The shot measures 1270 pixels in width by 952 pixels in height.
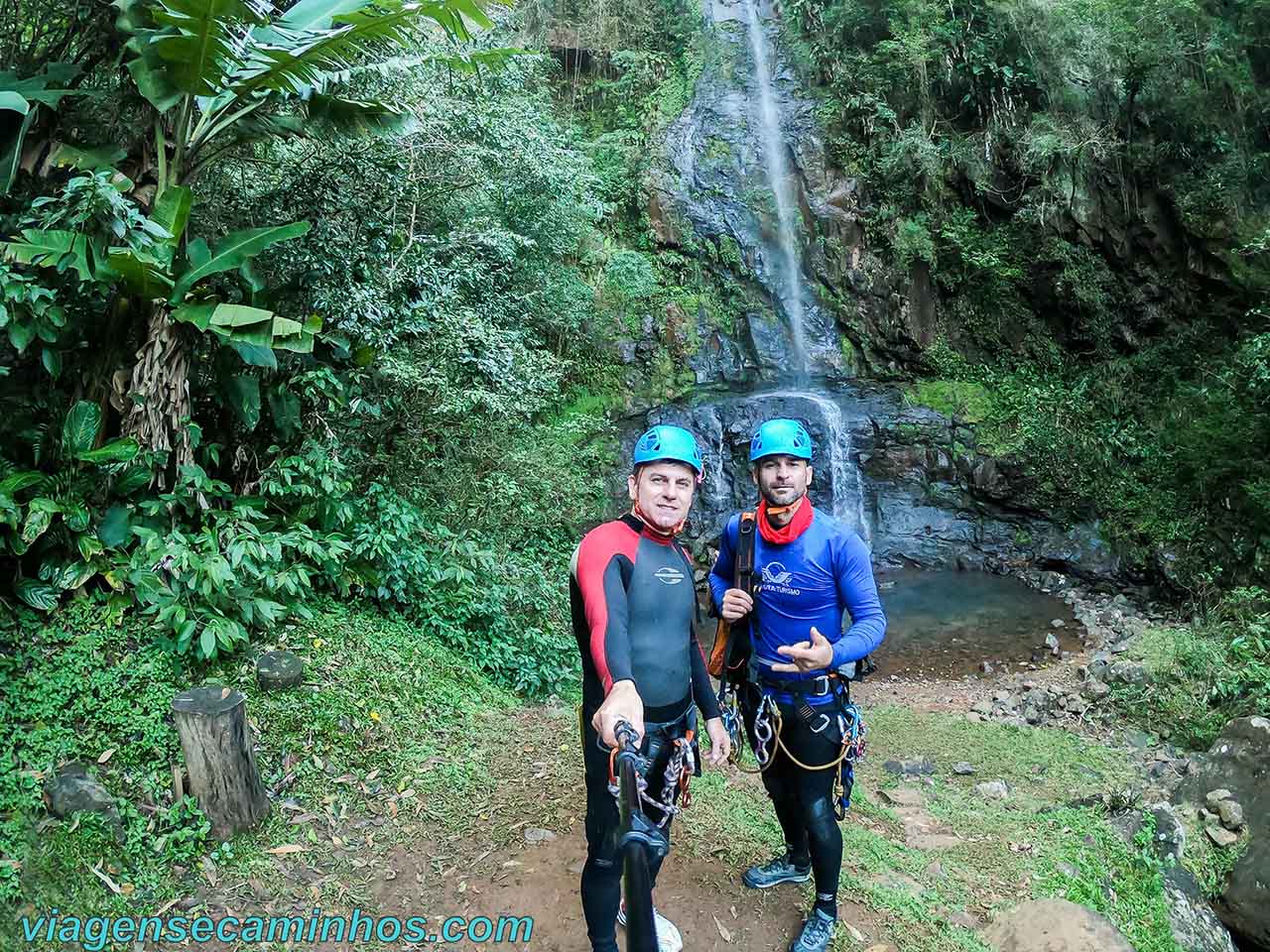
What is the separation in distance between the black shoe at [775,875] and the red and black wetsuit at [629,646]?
993 mm

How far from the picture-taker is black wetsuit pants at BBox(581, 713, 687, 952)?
269 centimetres

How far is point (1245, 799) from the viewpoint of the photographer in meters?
4.73

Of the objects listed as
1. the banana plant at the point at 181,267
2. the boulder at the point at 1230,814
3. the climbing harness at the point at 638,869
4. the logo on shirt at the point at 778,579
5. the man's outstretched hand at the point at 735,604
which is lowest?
the boulder at the point at 1230,814

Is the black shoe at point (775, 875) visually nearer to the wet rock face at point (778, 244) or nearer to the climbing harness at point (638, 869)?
the climbing harness at point (638, 869)

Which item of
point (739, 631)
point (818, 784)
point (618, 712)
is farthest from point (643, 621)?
point (818, 784)

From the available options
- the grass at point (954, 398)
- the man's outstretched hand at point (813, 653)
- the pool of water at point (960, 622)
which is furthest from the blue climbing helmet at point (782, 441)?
the grass at point (954, 398)

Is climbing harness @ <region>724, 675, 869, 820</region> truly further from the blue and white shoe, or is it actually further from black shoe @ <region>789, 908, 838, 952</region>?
the blue and white shoe

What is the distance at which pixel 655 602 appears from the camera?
110 inches

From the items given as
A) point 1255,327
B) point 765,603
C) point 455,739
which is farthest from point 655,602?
point 1255,327

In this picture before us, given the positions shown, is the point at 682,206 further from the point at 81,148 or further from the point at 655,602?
the point at 655,602

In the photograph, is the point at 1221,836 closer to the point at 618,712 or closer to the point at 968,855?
the point at 968,855

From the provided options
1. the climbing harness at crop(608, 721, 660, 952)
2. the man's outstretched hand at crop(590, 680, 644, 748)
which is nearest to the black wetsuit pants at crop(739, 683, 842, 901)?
the man's outstretched hand at crop(590, 680, 644, 748)

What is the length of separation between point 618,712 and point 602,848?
814mm

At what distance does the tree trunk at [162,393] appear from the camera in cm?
464
